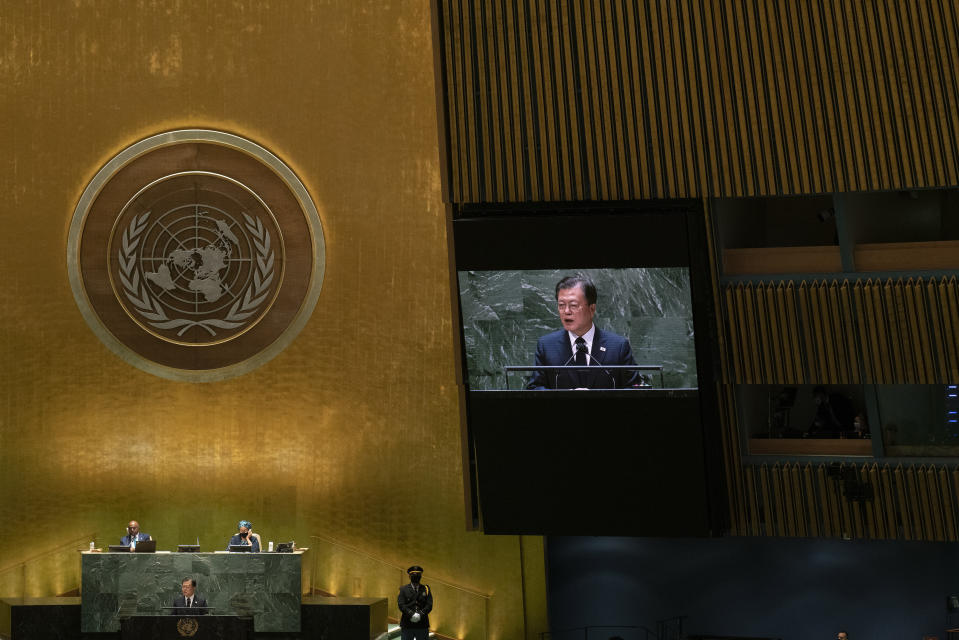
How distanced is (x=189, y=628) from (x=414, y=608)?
2.34m

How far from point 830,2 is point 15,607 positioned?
424 inches

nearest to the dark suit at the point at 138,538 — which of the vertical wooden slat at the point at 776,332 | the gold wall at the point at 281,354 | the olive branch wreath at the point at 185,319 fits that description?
the gold wall at the point at 281,354

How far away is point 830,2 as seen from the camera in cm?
1098

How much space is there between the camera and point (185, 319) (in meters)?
13.0

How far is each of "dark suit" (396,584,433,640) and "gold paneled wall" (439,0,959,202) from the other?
416 centimetres

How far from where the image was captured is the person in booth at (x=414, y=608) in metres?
11.0

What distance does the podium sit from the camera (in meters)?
11.1

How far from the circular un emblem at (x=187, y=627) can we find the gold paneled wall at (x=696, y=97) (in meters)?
5.25

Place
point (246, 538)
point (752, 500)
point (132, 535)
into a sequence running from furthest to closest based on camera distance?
point (132, 535) → point (246, 538) → point (752, 500)

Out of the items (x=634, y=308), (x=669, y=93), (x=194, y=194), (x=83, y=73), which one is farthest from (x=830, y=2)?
(x=83, y=73)

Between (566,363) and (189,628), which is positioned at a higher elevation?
(566,363)

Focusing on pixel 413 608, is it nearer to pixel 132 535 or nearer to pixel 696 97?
pixel 132 535

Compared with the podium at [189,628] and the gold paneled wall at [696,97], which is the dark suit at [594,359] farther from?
the podium at [189,628]

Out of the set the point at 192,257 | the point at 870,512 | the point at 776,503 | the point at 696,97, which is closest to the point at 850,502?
the point at 870,512
